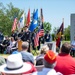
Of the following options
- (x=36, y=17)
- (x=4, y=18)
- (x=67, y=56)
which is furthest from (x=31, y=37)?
(x=4, y=18)

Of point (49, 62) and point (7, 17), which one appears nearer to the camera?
point (49, 62)

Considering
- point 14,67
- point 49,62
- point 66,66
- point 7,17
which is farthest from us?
point 7,17

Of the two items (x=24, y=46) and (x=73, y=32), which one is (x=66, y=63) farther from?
(x=73, y=32)

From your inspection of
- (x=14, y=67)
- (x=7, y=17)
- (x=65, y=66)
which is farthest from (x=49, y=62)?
(x=7, y=17)

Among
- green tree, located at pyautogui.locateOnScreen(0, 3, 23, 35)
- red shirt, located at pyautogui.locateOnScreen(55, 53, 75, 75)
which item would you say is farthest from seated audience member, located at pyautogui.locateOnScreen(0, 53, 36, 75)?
green tree, located at pyautogui.locateOnScreen(0, 3, 23, 35)

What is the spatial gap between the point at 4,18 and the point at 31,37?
36.5m

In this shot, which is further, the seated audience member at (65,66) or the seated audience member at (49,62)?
the seated audience member at (65,66)

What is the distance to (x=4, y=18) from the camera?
57.8 metres

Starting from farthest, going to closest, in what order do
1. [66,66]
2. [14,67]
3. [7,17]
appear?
[7,17], [66,66], [14,67]

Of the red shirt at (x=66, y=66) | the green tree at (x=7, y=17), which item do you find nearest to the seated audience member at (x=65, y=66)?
the red shirt at (x=66, y=66)

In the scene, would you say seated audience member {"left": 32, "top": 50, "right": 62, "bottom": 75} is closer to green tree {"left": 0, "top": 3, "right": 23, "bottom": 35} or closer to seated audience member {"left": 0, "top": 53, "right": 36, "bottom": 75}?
seated audience member {"left": 0, "top": 53, "right": 36, "bottom": 75}

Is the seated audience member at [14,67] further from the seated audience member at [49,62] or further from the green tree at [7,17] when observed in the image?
the green tree at [7,17]

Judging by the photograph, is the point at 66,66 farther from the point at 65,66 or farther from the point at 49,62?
the point at 49,62

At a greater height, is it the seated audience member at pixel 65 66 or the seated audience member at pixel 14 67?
the seated audience member at pixel 14 67
